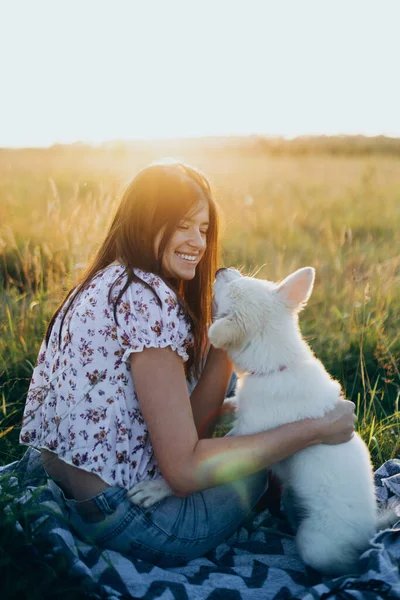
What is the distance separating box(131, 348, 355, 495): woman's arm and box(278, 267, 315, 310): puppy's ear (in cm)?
52

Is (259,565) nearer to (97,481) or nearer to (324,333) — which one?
(97,481)

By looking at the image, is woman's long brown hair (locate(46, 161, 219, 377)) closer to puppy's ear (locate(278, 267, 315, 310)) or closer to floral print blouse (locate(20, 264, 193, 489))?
floral print blouse (locate(20, 264, 193, 489))

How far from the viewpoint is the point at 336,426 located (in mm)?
2422

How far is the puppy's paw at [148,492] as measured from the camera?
231 cm

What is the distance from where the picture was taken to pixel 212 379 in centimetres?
270

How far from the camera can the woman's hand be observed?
7.90 feet

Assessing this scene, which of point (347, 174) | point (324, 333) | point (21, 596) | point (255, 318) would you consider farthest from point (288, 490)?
point (347, 174)

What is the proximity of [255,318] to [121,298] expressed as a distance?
23.5 inches

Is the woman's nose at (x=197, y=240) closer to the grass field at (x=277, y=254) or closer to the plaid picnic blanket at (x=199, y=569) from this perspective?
the grass field at (x=277, y=254)

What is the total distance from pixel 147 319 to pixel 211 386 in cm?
63

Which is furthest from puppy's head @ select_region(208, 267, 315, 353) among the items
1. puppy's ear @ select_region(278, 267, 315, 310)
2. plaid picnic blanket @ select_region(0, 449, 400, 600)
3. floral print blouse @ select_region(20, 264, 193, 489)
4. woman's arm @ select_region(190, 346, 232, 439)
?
plaid picnic blanket @ select_region(0, 449, 400, 600)

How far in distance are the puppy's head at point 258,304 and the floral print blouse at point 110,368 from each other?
0.27 metres

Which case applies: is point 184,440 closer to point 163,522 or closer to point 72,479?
point 163,522

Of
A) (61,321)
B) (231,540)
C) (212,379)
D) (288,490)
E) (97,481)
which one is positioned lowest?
(231,540)
